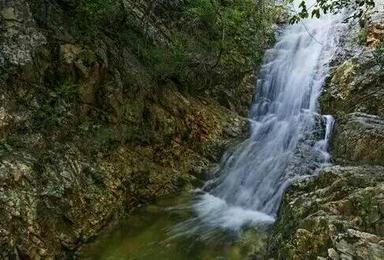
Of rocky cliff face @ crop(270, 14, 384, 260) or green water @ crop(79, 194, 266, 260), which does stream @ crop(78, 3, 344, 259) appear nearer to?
green water @ crop(79, 194, 266, 260)

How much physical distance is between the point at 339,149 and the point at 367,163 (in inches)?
42.5

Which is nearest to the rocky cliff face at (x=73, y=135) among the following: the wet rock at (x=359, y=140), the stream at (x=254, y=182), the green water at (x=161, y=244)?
the green water at (x=161, y=244)

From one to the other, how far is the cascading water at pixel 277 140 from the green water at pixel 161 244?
41 cm

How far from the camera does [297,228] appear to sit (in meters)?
5.55

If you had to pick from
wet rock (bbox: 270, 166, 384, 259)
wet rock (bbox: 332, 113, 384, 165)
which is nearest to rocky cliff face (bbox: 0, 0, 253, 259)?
wet rock (bbox: 332, 113, 384, 165)

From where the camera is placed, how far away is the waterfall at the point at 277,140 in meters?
7.73

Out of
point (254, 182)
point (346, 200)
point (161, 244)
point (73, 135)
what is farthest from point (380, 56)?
point (73, 135)

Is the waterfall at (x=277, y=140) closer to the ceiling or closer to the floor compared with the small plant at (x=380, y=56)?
closer to the floor

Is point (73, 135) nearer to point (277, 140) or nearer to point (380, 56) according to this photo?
point (277, 140)

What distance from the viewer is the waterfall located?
7730 millimetres

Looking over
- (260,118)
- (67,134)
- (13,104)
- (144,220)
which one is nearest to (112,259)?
(144,220)

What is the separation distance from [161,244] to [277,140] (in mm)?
4300

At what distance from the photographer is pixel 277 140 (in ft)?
32.1

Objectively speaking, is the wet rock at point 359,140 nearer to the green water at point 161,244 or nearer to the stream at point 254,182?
the stream at point 254,182
